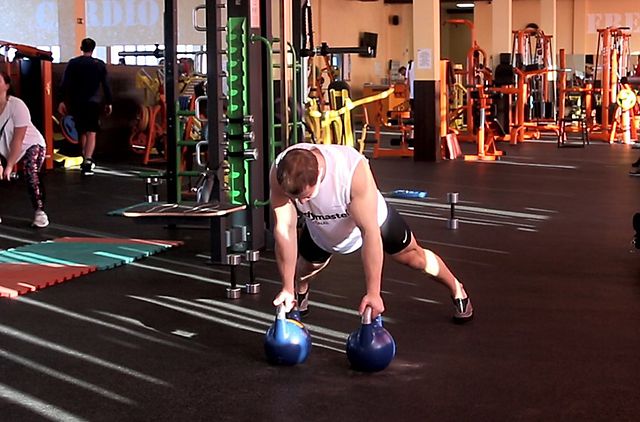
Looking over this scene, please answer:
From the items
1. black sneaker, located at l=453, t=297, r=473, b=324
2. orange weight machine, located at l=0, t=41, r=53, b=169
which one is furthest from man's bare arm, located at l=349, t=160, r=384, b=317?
orange weight machine, located at l=0, t=41, r=53, b=169

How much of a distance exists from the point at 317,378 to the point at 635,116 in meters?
13.3

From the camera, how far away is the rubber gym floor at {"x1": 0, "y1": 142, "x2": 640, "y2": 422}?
296 centimetres

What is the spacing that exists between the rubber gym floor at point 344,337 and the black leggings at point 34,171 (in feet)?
0.78

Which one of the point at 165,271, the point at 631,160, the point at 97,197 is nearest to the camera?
the point at 165,271

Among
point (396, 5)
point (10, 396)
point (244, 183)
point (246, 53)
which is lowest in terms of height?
point (10, 396)

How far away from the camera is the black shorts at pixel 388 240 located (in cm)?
350

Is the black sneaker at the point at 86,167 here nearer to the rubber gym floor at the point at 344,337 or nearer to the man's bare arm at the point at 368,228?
the rubber gym floor at the point at 344,337

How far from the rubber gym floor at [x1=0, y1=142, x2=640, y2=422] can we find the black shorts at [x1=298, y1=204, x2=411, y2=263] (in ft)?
1.12

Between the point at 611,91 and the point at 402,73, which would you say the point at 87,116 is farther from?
the point at 402,73

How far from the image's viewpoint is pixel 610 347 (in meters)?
3.56

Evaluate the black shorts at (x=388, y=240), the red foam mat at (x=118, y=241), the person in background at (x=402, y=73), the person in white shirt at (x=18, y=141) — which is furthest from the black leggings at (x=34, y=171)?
the person in background at (x=402, y=73)

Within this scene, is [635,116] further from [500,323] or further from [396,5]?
[500,323]

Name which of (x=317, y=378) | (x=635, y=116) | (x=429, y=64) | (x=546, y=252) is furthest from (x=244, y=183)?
(x=635, y=116)

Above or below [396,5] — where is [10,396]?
below
